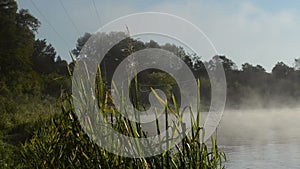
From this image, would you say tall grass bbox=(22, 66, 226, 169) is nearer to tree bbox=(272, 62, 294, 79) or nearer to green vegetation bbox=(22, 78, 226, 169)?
green vegetation bbox=(22, 78, 226, 169)

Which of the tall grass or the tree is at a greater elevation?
the tree

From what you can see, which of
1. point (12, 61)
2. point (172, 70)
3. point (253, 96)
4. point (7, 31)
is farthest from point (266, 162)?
point (253, 96)

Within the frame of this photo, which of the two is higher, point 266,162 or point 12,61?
point 12,61

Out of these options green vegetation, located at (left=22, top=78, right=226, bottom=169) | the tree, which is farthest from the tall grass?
the tree

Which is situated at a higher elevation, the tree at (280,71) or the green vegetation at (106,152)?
the tree at (280,71)

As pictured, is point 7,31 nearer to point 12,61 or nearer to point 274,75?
point 12,61

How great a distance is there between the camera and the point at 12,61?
20.8 m

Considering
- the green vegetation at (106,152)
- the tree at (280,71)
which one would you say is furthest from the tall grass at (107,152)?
the tree at (280,71)

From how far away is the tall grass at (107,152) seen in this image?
5.09ft

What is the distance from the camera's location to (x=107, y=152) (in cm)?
164

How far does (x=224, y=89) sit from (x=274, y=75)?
3624 cm

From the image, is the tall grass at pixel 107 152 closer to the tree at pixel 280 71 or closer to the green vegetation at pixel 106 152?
the green vegetation at pixel 106 152

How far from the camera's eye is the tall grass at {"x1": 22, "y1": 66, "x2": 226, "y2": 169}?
1553 millimetres

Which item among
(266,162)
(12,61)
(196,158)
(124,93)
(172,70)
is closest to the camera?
(196,158)
